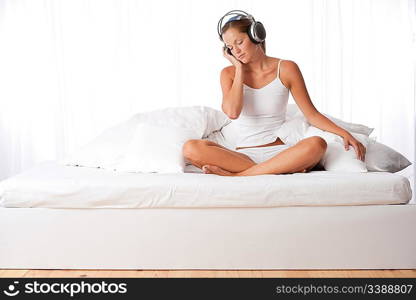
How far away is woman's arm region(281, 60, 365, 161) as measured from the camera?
3328mm

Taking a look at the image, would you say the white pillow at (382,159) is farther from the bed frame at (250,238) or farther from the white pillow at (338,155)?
the bed frame at (250,238)

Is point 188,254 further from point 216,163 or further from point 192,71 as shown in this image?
point 192,71

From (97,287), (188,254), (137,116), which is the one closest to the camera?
(97,287)

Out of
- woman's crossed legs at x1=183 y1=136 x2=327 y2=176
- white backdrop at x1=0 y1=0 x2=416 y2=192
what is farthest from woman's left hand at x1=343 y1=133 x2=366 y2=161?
white backdrop at x1=0 y1=0 x2=416 y2=192

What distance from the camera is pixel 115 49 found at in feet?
17.5

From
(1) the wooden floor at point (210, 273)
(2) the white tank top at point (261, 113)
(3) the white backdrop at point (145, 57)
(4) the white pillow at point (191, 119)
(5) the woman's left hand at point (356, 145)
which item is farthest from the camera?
(3) the white backdrop at point (145, 57)

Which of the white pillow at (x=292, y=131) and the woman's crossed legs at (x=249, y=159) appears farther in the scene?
the white pillow at (x=292, y=131)

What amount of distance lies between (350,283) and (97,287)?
0.94m

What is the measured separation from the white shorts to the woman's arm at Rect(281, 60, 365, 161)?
188mm

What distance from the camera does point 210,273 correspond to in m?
2.91

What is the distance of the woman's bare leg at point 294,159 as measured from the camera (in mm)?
3164

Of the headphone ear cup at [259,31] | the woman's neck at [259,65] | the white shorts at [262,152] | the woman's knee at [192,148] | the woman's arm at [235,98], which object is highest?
the headphone ear cup at [259,31]

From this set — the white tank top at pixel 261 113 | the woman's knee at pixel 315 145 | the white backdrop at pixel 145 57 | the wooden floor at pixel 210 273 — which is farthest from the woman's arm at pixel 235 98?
the white backdrop at pixel 145 57

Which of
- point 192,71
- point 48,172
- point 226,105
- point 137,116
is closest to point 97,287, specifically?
point 48,172
